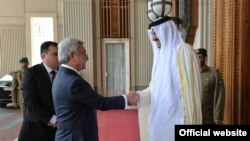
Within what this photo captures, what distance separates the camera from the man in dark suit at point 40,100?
105 inches

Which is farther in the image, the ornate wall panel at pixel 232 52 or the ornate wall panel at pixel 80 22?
the ornate wall panel at pixel 80 22

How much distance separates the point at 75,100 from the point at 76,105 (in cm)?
5

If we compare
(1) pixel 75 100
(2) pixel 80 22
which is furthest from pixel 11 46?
(1) pixel 75 100

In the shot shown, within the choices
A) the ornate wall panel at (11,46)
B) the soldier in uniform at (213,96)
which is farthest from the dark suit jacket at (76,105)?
the ornate wall panel at (11,46)

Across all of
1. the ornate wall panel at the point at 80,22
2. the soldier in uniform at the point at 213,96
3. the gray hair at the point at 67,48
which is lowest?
the soldier in uniform at the point at 213,96

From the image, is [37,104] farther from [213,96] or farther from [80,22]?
[80,22]

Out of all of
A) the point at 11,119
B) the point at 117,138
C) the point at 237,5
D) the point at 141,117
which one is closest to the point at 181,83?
the point at 141,117

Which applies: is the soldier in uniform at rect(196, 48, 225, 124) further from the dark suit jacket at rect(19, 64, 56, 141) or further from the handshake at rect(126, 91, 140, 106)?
the dark suit jacket at rect(19, 64, 56, 141)

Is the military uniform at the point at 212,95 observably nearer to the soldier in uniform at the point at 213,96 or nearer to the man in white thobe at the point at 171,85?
the soldier in uniform at the point at 213,96

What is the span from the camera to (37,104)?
8.84 feet

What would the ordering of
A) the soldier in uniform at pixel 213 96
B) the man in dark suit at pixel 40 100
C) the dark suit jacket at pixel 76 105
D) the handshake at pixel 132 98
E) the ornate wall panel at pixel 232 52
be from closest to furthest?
the dark suit jacket at pixel 76 105 < the handshake at pixel 132 98 < the man in dark suit at pixel 40 100 < the ornate wall panel at pixel 232 52 < the soldier in uniform at pixel 213 96

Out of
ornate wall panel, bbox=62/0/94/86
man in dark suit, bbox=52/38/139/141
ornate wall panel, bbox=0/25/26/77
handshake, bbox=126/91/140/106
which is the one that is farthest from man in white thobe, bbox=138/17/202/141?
ornate wall panel, bbox=0/25/26/77

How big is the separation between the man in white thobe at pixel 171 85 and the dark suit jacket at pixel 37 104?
2.61 ft

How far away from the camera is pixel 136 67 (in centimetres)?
1152
